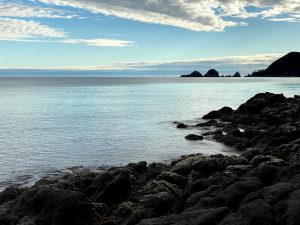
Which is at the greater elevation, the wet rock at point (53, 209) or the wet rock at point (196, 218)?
the wet rock at point (196, 218)

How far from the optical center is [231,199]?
578 inches

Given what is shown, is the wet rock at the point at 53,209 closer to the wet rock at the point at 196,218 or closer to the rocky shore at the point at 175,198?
the rocky shore at the point at 175,198

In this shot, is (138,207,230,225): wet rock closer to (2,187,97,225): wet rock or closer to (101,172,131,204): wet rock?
(2,187,97,225): wet rock

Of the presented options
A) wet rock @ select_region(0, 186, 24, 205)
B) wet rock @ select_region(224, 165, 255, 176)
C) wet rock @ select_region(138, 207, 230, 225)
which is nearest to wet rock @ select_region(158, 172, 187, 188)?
wet rock @ select_region(224, 165, 255, 176)

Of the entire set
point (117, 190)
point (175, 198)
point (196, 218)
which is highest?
point (196, 218)

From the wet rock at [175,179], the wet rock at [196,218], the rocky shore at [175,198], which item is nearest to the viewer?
the wet rock at [196,218]

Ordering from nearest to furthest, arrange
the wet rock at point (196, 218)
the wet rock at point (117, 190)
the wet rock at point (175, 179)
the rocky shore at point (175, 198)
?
1. the wet rock at point (196, 218)
2. the rocky shore at point (175, 198)
3. the wet rock at point (117, 190)
4. the wet rock at point (175, 179)

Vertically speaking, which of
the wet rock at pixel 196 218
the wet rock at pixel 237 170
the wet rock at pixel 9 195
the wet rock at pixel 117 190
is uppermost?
the wet rock at pixel 196 218

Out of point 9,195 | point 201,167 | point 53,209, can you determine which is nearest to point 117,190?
point 53,209

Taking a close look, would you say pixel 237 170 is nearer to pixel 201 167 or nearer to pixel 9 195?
pixel 201 167

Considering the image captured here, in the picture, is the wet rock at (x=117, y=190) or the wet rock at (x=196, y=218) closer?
the wet rock at (x=196, y=218)

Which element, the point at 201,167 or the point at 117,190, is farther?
the point at 201,167

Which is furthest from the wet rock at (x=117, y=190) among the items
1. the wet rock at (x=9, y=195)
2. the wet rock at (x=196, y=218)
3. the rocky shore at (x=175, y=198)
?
the wet rock at (x=196, y=218)

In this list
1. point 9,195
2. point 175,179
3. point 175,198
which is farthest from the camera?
point 175,179
